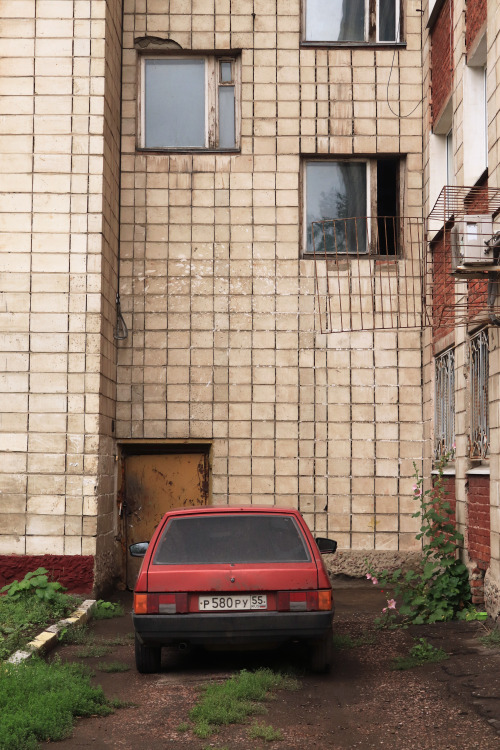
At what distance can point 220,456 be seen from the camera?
1138cm

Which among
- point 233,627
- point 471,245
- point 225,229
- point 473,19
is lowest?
point 233,627

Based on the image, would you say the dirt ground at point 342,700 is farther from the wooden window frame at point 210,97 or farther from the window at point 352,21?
the window at point 352,21

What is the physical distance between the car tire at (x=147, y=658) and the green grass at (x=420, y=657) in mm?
1825

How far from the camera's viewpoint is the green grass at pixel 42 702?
503 centimetres

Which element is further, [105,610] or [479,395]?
[105,610]

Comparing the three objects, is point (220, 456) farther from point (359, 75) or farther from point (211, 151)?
point (359, 75)

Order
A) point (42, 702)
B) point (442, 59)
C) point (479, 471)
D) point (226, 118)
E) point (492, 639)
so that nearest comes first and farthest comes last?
point (42, 702)
point (492, 639)
point (479, 471)
point (442, 59)
point (226, 118)

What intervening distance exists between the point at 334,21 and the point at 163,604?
8581 millimetres

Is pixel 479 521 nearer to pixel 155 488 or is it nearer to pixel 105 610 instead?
pixel 105 610

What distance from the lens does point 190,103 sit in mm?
12016

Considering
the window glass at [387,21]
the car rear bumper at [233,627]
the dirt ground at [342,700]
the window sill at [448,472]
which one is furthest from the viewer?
the window glass at [387,21]

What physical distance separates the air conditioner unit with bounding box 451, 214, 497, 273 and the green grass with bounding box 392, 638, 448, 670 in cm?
318

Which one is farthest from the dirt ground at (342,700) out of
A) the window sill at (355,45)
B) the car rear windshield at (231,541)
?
the window sill at (355,45)

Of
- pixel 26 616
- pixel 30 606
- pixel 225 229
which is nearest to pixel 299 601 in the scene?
pixel 26 616
